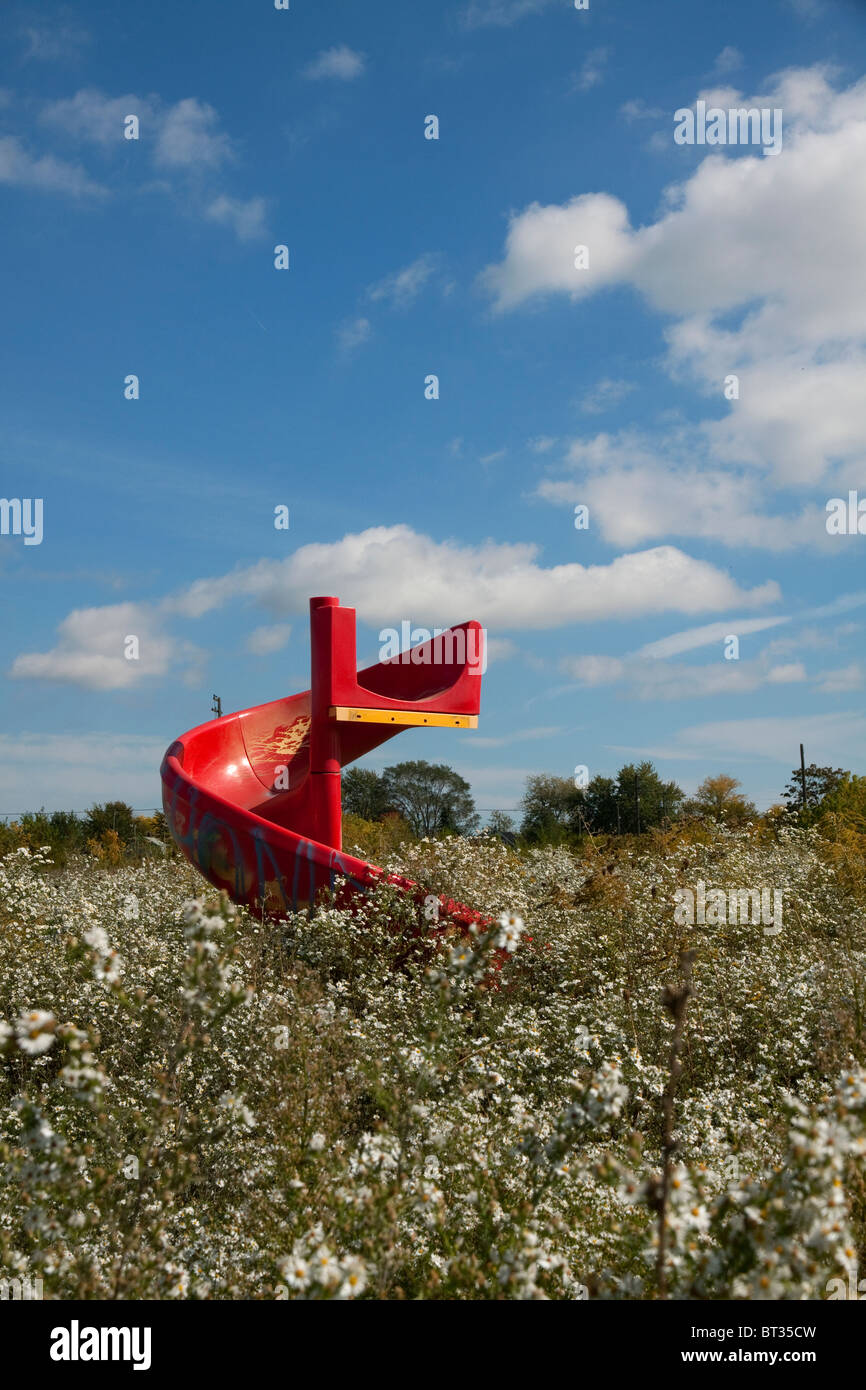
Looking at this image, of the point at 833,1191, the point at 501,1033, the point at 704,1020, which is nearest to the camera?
the point at 833,1191

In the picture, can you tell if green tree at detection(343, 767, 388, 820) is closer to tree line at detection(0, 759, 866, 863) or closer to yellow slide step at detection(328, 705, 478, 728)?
tree line at detection(0, 759, 866, 863)

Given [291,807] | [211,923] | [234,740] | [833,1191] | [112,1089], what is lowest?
[112,1089]

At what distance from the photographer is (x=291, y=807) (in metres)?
10.4

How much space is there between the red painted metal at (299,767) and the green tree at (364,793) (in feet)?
112

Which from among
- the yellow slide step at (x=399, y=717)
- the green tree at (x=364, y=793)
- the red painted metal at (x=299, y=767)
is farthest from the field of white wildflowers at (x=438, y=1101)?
the green tree at (x=364, y=793)

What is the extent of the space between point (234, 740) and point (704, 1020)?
755cm

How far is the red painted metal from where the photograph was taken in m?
7.82

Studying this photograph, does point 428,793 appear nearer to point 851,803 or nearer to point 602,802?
point 602,802

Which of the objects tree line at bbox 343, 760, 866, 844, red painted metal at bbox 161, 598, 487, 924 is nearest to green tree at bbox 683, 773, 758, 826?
tree line at bbox 343, 760, 866, 844

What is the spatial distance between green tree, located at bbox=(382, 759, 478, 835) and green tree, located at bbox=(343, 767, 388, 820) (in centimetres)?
47

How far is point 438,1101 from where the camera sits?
4.22 m

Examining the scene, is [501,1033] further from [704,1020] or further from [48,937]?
[48,937]

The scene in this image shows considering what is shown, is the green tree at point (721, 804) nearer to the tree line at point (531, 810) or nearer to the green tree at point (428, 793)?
the tree line at point (531, 810)
